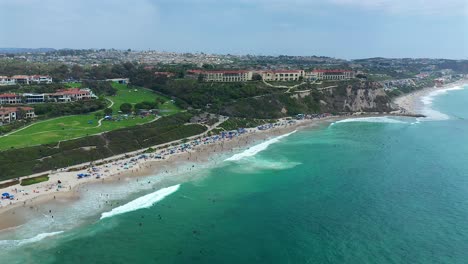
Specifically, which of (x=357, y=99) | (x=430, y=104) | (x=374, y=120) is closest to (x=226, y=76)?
(x=357, y=99)

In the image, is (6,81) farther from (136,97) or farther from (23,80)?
(136,97)

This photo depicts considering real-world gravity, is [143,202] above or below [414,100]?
below

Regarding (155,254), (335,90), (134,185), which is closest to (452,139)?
(335,90)

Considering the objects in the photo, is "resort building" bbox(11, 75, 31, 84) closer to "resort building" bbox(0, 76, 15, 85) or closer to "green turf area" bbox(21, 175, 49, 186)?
"resort building" bbox(0, 76, 15, 85)

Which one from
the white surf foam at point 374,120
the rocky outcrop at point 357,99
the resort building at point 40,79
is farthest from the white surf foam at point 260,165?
the resort building at point 40,79

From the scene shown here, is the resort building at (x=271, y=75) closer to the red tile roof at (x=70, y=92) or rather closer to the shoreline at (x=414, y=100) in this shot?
the shoreline at (x=414, y=100)
